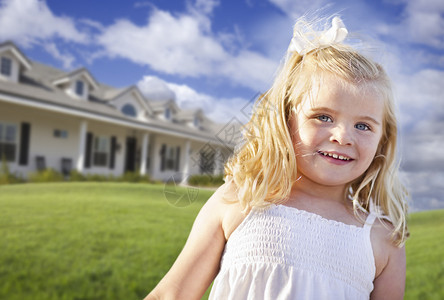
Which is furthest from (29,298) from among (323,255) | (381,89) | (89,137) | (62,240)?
(89,137)

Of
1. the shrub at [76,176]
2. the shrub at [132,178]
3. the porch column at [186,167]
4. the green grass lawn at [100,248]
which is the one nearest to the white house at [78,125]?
the porch column at [186,167]

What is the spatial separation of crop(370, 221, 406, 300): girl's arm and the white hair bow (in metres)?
0.63

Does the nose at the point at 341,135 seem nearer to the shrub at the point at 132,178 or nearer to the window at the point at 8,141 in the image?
the window at the point at 8,141

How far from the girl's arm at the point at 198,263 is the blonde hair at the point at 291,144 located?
0.12 m

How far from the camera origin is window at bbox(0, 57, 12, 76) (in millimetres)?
12227

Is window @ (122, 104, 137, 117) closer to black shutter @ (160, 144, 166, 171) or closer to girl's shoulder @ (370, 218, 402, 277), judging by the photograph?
black shutter @ (160, 144, 166, 171)

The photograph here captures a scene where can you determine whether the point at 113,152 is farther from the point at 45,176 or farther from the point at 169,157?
the point at 45,176

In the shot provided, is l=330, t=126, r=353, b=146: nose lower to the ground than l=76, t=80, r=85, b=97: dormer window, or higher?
lower

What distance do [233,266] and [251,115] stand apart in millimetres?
473

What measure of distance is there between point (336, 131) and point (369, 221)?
13.4 inches

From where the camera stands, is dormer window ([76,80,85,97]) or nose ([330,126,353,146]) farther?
dormer window ([76,80,85,97])

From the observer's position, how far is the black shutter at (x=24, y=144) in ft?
40.2

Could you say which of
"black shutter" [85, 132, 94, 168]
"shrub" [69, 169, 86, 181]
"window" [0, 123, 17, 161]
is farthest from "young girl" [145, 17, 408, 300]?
"black shutter" [85, 132, 94, 168]

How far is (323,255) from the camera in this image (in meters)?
1.11
